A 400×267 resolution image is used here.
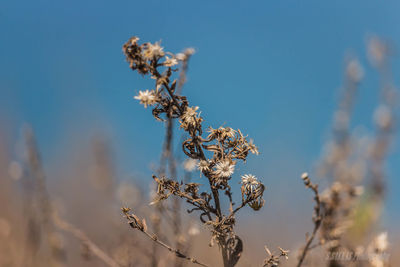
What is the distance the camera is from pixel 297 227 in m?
3.29

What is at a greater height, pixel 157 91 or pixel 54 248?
pixel 157 91

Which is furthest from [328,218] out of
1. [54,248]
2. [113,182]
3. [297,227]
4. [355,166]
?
[113,182]

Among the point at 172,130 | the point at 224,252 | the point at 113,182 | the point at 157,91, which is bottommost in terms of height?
the point at 224,252

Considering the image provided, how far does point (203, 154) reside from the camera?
1.48 metres

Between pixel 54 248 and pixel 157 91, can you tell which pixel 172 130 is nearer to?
pixel 157 91

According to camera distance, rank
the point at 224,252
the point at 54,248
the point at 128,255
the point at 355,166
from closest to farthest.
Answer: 1. the point at 224,252
2. the point at 128,255
3. the point at 54,248
4. the point at 355,166

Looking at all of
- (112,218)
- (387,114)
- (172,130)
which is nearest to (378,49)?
(387,114)

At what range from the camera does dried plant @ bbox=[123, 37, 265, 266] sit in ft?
4.71

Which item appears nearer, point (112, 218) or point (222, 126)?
point (222, 126)

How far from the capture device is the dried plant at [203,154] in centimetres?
144

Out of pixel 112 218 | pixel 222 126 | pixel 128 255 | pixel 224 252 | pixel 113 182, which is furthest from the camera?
pixel 113 182

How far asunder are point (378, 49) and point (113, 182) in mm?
2499

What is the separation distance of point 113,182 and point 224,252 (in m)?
2.11

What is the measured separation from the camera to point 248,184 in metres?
1.51
